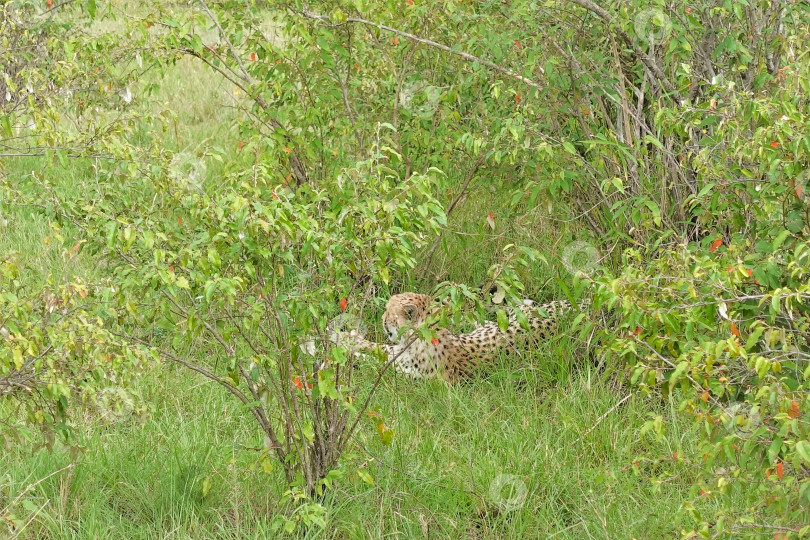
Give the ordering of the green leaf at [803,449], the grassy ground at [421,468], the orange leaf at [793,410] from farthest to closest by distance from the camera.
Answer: the grassy ground at [421,468]
the orange leaf at [793,410]
the green leaf at [803,449]

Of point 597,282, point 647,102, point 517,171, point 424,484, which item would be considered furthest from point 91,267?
point 597,282

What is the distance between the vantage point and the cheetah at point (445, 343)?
4.89m

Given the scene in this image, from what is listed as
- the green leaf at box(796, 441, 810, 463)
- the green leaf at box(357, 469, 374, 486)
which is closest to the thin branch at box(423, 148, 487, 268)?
the green leaf at box(357, 469, 374, 486)

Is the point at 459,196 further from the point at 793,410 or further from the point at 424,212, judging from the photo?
the point at 793,410

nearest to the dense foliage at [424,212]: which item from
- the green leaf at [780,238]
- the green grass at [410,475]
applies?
the green leaf at [780,238]

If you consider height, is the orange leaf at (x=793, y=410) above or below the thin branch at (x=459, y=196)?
above

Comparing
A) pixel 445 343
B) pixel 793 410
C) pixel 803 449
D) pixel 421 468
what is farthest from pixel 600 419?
pixel 803 449

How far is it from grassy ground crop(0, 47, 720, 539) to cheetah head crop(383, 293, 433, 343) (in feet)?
1.08

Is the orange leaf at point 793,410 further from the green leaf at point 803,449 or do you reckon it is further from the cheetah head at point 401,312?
the cheetah head at point 401,312

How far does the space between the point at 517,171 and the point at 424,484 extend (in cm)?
221

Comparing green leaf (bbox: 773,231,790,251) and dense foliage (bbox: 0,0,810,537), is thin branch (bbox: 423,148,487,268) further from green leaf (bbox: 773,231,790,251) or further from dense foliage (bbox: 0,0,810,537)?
green leaf (bbox: 773,231,790,251)

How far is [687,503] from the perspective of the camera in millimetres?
2654

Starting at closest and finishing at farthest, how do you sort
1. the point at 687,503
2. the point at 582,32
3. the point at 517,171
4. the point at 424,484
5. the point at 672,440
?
the point at 687,503
the point at 424,484
the point at 672,440
the point at 582,32
the point at 517,171

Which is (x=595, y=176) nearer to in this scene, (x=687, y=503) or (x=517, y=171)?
(x=517, y=171)
